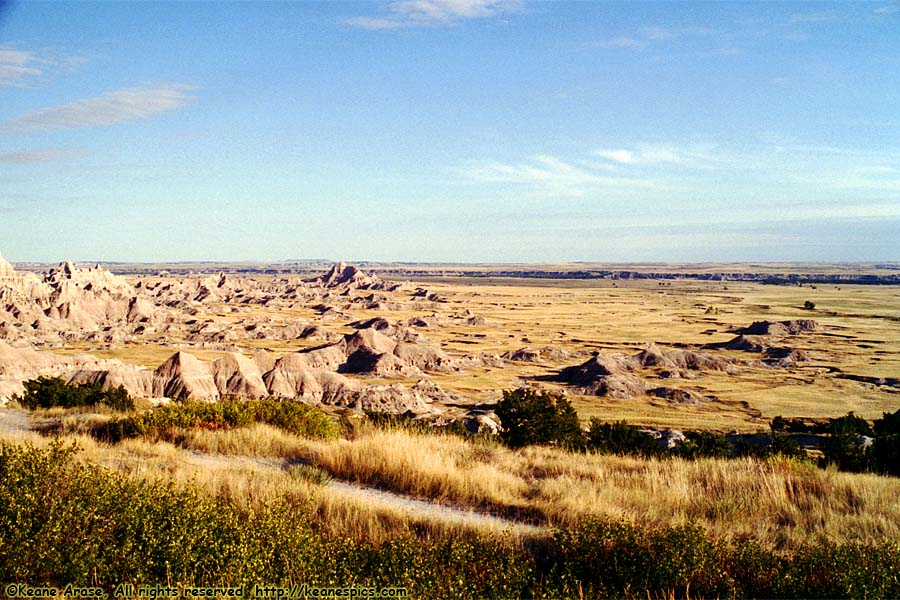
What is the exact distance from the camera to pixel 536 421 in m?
23.7

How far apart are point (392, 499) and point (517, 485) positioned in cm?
215

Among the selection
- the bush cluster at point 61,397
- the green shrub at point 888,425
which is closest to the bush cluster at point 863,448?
the green shrub at point 888,425

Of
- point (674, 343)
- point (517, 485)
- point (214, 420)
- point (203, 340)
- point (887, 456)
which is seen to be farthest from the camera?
point (674, 343)

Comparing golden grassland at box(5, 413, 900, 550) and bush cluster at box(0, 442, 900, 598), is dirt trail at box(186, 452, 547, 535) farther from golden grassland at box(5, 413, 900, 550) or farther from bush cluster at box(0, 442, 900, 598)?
bush cluster at box(0, 442, 900, 598)

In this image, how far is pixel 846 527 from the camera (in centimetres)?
799

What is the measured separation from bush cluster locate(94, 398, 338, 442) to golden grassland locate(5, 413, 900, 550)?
2.35 ft

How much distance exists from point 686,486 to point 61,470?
28.6ft

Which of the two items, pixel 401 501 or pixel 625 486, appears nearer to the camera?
pixel 401 501

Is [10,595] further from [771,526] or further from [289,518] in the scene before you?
[771,526]

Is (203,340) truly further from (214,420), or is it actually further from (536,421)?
(214,420)

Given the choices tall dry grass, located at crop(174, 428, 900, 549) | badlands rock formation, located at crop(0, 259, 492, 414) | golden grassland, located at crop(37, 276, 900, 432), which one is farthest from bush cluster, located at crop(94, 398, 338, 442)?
golden grassland, located at crop(37, 276, 900, 432)

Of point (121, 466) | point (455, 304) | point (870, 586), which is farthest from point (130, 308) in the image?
point (870, 586)

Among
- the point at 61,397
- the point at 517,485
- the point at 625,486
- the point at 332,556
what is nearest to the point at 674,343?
the point at 61,397

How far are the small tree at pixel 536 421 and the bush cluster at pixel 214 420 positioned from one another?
24.1 feet
